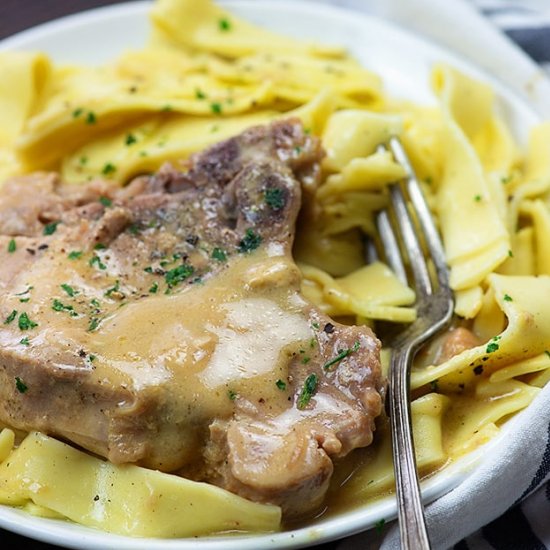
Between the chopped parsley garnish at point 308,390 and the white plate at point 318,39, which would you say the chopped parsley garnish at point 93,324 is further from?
the white plate at point 318,39

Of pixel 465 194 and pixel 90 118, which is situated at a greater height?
pixel 90 118

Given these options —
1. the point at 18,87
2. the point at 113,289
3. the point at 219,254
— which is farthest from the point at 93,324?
the point at 18,87

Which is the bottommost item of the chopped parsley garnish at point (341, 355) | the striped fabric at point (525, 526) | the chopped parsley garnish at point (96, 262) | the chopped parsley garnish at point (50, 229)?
the striped fabric at point (525, 526)

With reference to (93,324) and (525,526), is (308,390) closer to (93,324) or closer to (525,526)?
(93,324)

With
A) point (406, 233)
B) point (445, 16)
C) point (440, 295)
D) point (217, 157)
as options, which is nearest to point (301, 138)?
point (217, 157)

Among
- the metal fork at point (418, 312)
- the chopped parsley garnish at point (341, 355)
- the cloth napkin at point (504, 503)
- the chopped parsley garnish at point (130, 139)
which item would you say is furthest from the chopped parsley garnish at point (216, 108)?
the cloth napkin at point (504, 503)

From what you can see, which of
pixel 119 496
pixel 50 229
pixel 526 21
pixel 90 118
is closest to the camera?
pixel 119 496
